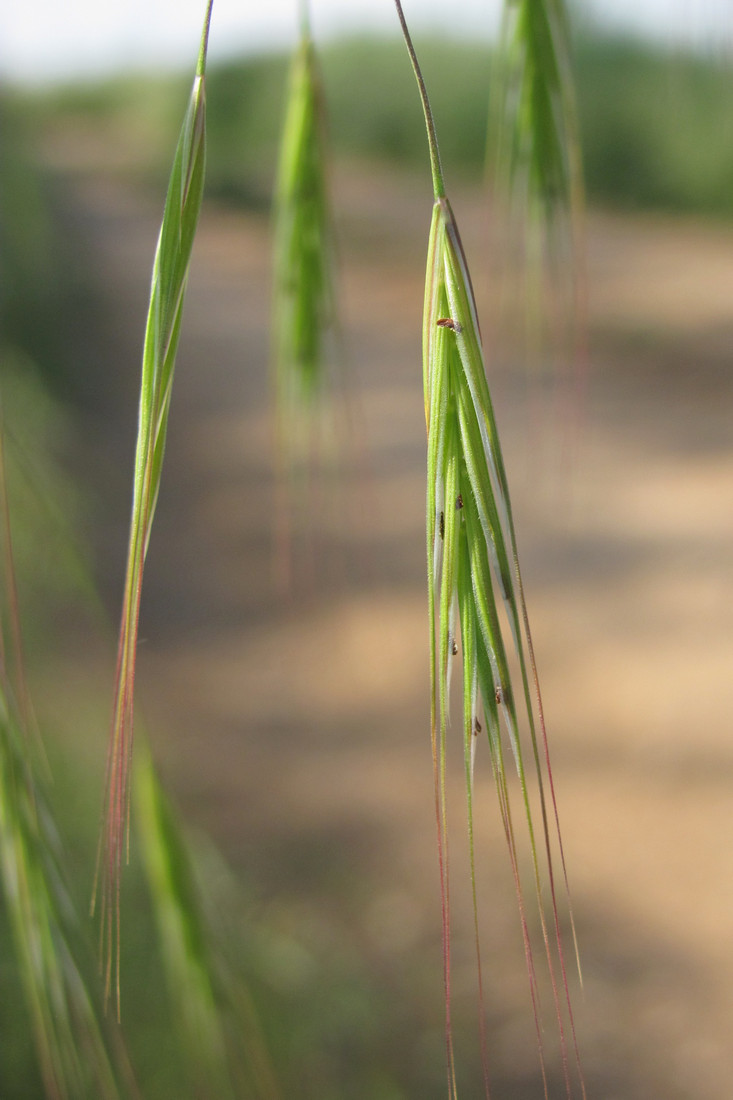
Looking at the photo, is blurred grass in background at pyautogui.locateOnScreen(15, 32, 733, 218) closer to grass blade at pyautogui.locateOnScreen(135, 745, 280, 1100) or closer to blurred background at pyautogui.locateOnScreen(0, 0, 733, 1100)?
blurred background at pyautogui.locateOnScreen(0, 0, 733, 1100)

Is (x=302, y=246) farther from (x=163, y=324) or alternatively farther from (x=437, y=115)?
(x=437, y=115)

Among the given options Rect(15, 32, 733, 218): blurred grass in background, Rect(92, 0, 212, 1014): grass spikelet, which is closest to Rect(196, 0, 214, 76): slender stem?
Rect(92, 0, 212, 1014): grass spikelet

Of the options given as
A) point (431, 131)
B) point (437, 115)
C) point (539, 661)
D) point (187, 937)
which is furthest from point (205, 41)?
point (437, 115)

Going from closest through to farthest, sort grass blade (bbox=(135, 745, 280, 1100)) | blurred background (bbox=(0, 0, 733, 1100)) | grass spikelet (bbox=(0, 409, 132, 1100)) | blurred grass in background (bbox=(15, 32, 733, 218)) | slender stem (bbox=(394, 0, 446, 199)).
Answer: slender stem (bbox=(394, 0, 446, 199))
grass spikelet (bbox=(0, 409, 132, 1100))
grass blade (bbox=(135, 745, 280, 1100))
blurred background (bbox=(0, 0, 733, 1100))
blurred grass in background (bbox=(15, 32, 733, 218))

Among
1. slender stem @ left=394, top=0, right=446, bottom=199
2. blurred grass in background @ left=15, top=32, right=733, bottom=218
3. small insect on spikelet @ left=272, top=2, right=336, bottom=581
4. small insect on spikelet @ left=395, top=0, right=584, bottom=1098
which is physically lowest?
small insect on spikelet @ left=395, top=0, right=584, bottom=1098

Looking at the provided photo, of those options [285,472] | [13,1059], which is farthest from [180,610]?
[285,472]

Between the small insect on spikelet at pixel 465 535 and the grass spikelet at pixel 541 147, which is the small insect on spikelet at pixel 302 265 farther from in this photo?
the small insect on spikelet at pixel 465 535

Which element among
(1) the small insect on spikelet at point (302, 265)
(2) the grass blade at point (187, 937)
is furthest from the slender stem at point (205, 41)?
(2) the grass blade at point (187, 937)
